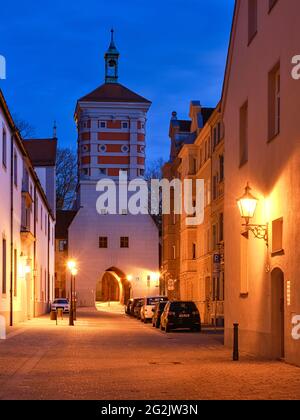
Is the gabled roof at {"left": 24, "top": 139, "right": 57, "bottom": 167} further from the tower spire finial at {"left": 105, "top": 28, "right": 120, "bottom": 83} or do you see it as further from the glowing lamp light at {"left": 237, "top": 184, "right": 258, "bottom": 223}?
the glowing lamp light at {"left": 237, "top": 184, "right": 258, "bottom": 223}

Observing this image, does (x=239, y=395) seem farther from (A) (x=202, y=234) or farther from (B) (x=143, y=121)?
(B) (x=143, y=121)

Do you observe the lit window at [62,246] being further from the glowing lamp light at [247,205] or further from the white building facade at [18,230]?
the glowing lamp light at [247,205]

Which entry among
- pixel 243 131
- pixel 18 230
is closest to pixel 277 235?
pixel 243 131

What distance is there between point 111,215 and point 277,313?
2732 inches

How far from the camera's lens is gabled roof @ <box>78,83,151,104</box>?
90188 mm

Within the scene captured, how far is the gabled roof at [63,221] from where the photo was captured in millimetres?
93875

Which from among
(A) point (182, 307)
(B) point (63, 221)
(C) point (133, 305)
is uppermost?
(B) point (63, 221)

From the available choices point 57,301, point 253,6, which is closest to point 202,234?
point 57,301

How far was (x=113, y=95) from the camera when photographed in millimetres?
91562

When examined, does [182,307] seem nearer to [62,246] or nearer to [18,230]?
[18,230]

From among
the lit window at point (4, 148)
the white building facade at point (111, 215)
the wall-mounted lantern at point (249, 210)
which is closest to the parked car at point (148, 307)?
the lit window at point (4, 148)

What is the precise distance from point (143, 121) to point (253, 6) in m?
67.8

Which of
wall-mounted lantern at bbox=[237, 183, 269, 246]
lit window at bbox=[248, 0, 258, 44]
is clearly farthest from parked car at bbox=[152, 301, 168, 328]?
wall-mounted lantern at bbox=[237, 183, 269, 246]

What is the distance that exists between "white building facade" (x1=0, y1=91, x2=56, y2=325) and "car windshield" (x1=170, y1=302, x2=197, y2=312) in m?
7.52
